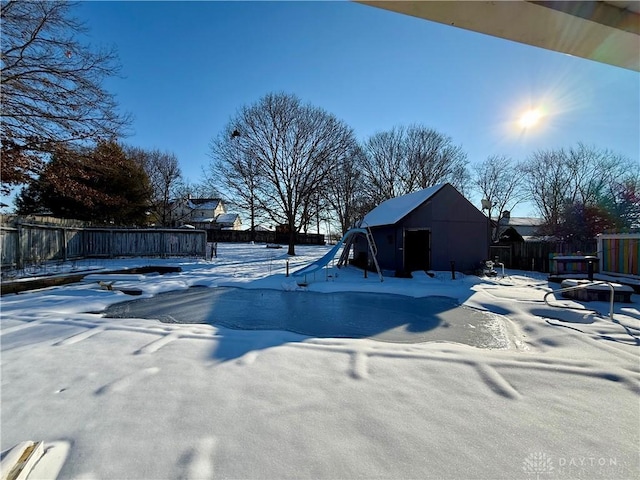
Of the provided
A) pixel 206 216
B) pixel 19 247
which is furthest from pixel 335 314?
pixel 206 216

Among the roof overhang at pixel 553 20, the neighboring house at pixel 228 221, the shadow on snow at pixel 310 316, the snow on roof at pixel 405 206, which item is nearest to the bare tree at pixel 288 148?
the snow on roof at pixel 405 206

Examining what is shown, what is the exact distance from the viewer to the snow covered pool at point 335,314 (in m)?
4.63

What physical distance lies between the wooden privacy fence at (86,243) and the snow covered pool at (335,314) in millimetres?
8133

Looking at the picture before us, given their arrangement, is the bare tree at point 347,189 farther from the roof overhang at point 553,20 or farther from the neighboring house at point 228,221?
the neighboring house at point 228,221

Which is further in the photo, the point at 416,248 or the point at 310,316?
the point at 416,248

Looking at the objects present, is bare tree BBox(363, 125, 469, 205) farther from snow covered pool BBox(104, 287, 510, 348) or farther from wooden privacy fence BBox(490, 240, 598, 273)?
snow covered pool BBox(104, 287, 510, 348)

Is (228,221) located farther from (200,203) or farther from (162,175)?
(162,175)

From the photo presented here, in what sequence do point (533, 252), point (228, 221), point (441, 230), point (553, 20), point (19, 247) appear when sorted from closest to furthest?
point (553, 20), point (19, 247), point (441, 230), point (533, 252), point (228, 221)

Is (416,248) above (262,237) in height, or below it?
below

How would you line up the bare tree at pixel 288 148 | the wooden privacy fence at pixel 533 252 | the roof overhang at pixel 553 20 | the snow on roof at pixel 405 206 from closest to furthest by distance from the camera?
1. the roof overhang at pixel 553 20
2. the snow on roof at pixel 405 206
3. the wooden privacy fence at pixel 533 252
4. the bare tree at pixel 288 148

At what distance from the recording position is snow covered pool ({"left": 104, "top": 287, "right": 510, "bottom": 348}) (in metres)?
4.63

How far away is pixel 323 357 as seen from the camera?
3348mm

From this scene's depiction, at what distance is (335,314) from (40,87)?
11.6 meters

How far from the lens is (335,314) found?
19.5ft
